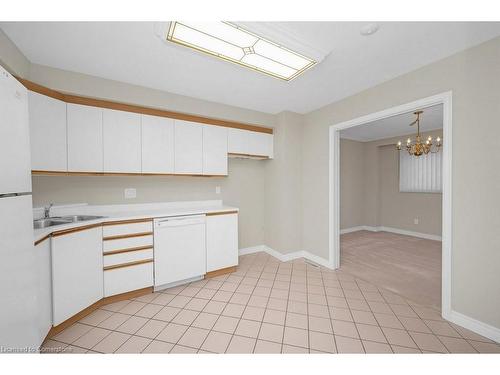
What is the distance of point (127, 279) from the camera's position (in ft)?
6.81

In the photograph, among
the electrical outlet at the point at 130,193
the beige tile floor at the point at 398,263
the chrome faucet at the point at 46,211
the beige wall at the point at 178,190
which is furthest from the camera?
the electrical outlet at the point at 130,193

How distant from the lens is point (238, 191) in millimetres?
3369

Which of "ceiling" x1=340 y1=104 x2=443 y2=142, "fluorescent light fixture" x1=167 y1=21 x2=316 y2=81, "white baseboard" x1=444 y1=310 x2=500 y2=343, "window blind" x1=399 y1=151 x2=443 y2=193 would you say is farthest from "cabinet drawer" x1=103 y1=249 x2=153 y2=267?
"window blind" x1=399 y1=151 x2=443 y2=193

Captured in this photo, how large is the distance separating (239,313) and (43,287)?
5.21 feet

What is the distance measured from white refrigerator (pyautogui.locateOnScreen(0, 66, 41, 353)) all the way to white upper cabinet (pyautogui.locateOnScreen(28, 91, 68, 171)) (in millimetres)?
912

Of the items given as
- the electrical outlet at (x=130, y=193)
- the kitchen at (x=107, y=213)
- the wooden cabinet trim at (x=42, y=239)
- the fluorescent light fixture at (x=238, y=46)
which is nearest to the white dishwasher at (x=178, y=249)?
the kitchen at (x=107, y=213)

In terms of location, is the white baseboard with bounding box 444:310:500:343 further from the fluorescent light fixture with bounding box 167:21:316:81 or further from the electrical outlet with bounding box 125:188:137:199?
the electrical outlet with bounding box 125:188:137:199

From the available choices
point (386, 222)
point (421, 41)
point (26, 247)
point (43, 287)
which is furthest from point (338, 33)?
point (386, 222)

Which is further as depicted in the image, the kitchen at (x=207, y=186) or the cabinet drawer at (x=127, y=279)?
the cabinet drawer at (x=127, y=279)

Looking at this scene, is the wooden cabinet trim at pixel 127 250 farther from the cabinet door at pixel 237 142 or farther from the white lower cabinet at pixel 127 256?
the cabinet door at pixel 237 142

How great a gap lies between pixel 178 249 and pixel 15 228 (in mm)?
1508

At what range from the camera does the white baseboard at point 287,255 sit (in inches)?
120

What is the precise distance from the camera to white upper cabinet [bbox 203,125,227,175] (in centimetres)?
276

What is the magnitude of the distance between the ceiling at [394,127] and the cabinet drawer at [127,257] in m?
3.96
